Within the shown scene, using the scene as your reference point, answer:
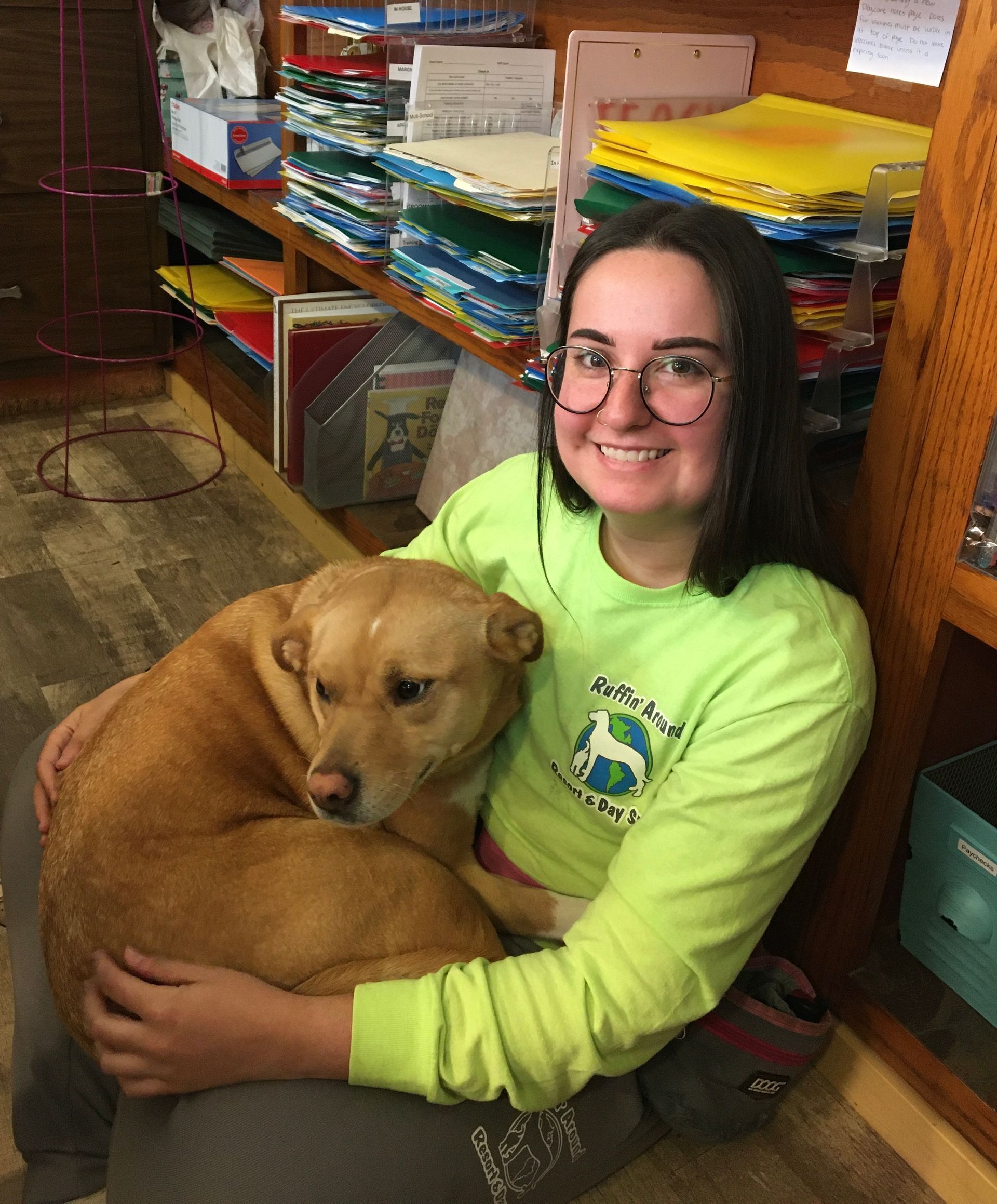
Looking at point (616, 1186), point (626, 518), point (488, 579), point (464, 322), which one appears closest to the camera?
point (626, 518)

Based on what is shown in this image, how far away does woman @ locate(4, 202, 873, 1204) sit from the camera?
100cm

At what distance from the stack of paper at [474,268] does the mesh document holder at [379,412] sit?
0.32 m

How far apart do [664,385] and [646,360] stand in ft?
0.09

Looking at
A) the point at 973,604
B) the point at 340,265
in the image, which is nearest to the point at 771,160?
the point at 973,604

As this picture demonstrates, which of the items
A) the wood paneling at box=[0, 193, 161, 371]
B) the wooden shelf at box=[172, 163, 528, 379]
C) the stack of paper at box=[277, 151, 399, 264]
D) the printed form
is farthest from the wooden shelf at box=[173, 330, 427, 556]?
the printed form

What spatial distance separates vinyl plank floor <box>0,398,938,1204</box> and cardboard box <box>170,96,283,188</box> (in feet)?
2.54

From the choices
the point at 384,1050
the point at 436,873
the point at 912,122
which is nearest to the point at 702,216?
the point at 912,122

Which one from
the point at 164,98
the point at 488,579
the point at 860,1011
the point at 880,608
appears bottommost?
the point at 860,1011

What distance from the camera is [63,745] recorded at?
1422mm

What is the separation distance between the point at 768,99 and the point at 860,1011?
1237 millimetres

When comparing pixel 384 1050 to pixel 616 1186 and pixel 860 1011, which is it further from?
pixel 860 1011

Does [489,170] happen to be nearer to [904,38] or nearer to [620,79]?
[620,79]

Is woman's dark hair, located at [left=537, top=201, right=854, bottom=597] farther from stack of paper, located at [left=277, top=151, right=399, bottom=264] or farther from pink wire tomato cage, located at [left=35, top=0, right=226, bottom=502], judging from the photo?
pink wire tomato cage, located at [left=35, top=0, right=226, bottom=502]

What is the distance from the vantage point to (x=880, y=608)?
1.16 m
